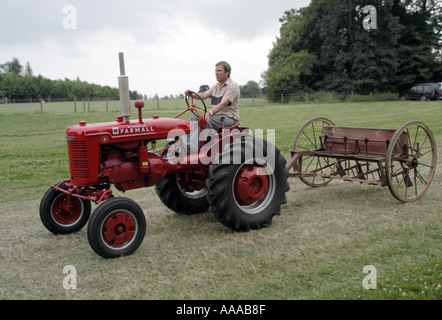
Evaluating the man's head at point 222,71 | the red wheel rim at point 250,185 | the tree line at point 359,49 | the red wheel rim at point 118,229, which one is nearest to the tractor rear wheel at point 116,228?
the red wheel rim at point 118,229

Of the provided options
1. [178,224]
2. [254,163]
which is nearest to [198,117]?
[254,163]

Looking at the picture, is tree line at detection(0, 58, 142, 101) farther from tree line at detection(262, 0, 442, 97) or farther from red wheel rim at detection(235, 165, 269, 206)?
red wheel rim at detection(235, 165, 269, 206)

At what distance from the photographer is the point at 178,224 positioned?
18.4 feet

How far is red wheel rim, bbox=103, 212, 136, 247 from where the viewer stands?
4.37 metres

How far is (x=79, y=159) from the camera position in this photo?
4.60m

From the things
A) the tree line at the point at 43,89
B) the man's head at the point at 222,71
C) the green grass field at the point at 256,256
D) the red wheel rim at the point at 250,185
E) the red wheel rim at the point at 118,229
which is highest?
the tree line at the point at 43,89

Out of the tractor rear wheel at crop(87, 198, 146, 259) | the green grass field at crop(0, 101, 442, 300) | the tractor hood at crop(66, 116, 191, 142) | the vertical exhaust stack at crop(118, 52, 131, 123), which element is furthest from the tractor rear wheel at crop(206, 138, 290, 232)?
the vertical exhaust stack at crop(118, 52, 131, 123)

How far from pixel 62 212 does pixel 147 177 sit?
110cm

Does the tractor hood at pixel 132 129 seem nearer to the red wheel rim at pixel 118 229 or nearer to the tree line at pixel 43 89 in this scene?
the red wheel rim at pixel 118 229

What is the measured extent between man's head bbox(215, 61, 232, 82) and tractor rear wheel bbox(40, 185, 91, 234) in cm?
227

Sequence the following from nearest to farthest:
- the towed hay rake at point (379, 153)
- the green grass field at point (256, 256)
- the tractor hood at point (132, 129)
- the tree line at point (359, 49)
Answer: the green grass field at point (256, 256) → the tractor hood at point (132, 129) → the towed hay rake at point (379, 153) → the tree line at point (359, 49)

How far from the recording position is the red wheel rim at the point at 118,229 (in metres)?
4.37

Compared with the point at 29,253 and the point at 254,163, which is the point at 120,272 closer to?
the point at 29,253

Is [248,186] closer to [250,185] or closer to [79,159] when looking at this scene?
[250,185]
